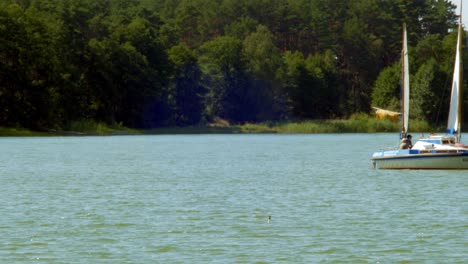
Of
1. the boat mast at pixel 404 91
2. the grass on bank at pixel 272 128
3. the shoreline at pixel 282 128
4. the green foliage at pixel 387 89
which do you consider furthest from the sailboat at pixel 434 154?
the green foliage at pixel 387 89

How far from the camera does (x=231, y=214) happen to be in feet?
133

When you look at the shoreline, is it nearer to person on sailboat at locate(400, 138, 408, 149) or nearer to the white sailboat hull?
the white sailboat hull

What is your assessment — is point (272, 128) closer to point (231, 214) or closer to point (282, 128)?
point (282, 128)

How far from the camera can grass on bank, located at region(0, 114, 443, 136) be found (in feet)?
522

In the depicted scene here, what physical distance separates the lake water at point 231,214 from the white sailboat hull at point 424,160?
1.90 ft

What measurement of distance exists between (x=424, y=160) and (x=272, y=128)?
118008 mm

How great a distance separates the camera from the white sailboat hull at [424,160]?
64.5 metres

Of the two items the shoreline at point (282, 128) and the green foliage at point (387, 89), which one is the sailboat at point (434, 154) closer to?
the shoreline at point (282, 128)

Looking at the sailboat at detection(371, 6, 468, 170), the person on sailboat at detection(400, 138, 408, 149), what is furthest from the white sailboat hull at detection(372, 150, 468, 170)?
the person on sailboat at detection(400, 138, 408, 149)

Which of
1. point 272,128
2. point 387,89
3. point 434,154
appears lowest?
point 434,154

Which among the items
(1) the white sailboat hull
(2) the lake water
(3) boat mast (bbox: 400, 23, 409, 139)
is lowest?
(2) the lake water

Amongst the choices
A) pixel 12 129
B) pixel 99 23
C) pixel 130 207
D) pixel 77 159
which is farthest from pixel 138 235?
pixel 99 23

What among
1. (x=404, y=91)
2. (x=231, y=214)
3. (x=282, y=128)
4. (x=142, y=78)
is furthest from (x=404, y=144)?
(x=282, y=128)

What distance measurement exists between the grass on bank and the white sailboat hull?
92.7m
